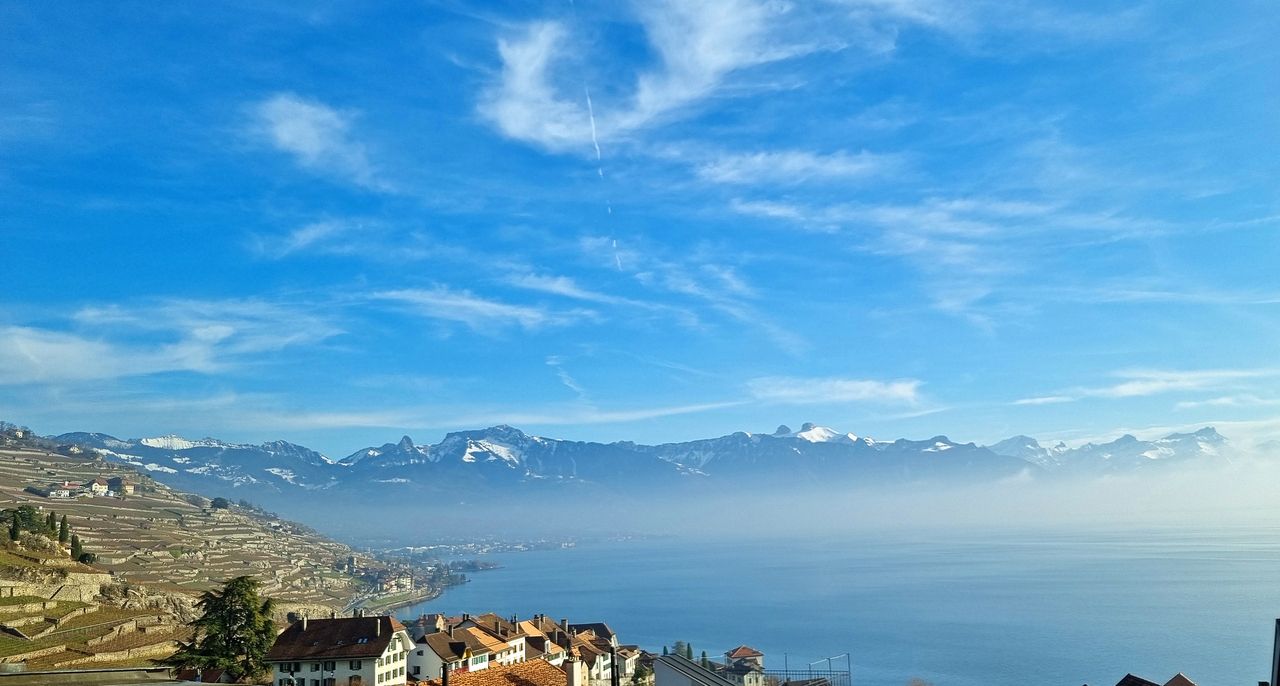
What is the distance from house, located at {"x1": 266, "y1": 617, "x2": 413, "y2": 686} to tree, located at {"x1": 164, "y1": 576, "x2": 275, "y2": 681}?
80.1 inches

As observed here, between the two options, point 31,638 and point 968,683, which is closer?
point 31,638

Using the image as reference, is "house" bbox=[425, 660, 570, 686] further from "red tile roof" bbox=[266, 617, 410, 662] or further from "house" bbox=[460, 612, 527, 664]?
"house" bbox=[460, 612, 527, 664]

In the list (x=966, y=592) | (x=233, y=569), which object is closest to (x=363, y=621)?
(x=233, y=569)

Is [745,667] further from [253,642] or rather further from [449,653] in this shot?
[253,642]

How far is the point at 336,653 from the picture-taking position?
1871 inches

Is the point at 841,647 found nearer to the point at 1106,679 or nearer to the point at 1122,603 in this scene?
the point at 1106,679

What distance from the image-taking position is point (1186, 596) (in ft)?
563

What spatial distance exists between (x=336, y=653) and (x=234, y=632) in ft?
19.1

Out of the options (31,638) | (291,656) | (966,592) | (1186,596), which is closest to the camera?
(291,656)

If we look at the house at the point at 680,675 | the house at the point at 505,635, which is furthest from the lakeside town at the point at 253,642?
the house at the point at 505,635

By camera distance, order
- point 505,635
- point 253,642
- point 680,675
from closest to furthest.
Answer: point 680,675, point 253,642, point 505,635

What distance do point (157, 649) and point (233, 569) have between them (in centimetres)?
9784

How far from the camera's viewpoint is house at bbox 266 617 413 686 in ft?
153

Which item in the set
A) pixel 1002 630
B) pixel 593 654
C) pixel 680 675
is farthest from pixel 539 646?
pixel 1002 630
